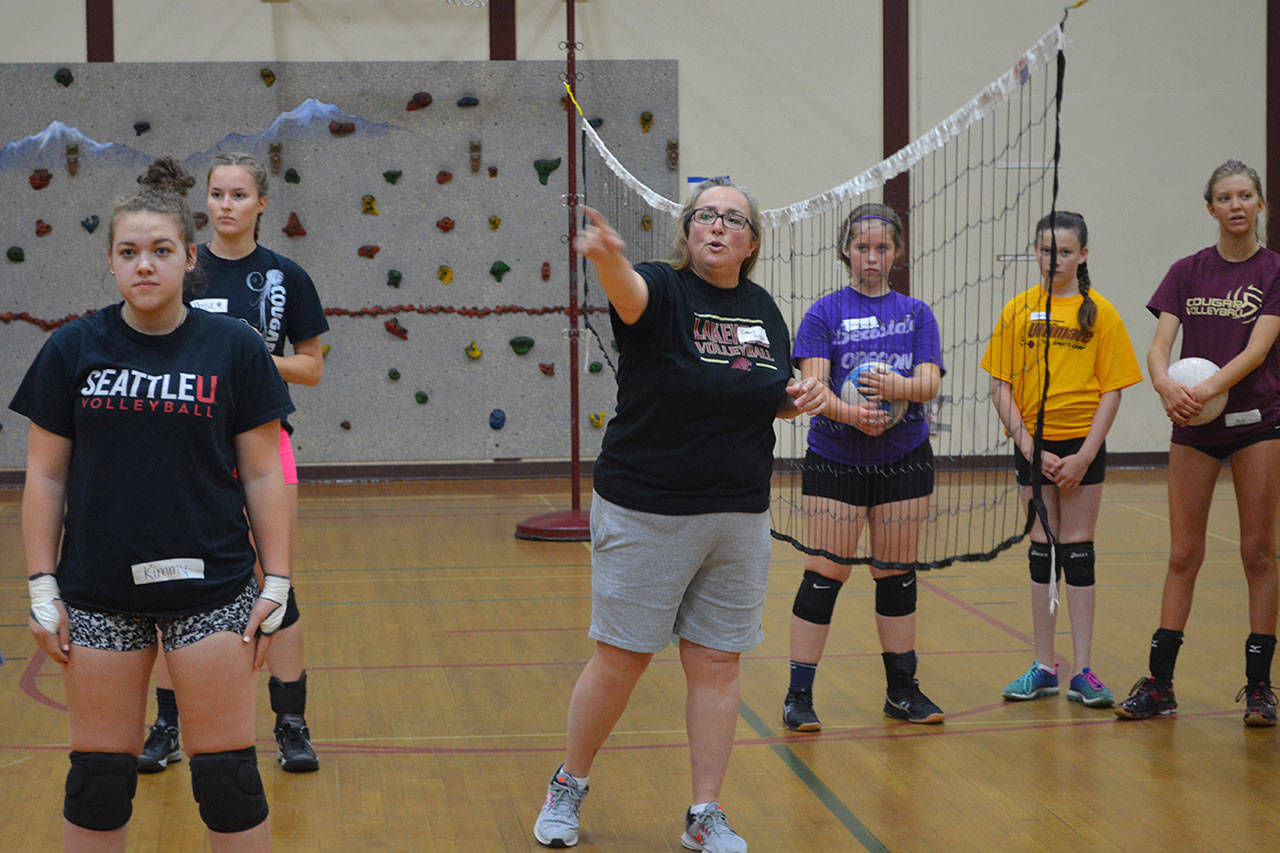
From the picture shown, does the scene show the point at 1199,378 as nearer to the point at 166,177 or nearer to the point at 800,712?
the point at 800,712

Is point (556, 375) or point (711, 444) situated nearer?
point (711, 444)

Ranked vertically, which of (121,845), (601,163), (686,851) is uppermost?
(601,163)

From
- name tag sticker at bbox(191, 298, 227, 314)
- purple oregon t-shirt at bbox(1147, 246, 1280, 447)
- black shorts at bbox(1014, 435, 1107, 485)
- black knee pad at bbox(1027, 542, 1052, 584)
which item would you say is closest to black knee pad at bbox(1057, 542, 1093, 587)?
black knee pad at bbox(1027, 542, 1052, 584)

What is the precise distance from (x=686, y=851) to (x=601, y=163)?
652 centimetres

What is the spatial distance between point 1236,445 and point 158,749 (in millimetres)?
3112

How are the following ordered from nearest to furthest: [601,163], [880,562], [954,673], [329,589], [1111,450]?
[880,562] < [954,673] < [329,589] < [601,163] < [1111,450]

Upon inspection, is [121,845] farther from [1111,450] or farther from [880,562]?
[1111,450]

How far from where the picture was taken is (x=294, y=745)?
11.5 ft

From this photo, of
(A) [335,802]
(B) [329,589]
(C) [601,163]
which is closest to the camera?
(A) [335,802]

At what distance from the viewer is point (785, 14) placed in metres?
9.30

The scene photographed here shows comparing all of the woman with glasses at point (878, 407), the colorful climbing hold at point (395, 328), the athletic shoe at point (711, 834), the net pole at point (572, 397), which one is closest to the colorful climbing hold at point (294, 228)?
the colorful climbing hold at point (395, 328)

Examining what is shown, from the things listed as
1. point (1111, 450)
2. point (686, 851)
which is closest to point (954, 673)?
point (686, 851)

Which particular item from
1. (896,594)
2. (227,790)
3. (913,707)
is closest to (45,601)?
(227,790)

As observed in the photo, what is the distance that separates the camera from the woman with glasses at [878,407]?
12.2 ft
